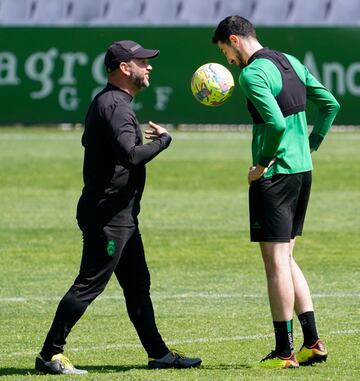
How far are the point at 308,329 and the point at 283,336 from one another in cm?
34

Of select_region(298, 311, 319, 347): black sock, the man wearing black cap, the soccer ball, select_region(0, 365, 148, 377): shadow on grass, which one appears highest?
the soccer ball

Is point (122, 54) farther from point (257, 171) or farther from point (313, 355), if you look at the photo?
point (313, 355)

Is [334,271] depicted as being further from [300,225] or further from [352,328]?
[300,225]

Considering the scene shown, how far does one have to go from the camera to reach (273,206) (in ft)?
28.3

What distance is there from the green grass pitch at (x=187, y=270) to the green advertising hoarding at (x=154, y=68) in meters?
4.48

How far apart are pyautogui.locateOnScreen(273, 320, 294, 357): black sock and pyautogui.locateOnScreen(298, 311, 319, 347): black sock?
0.90 ft

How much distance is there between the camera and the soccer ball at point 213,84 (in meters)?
9.27

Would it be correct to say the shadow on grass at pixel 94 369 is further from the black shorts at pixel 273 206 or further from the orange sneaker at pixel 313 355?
the black shorts at pixel 273 206

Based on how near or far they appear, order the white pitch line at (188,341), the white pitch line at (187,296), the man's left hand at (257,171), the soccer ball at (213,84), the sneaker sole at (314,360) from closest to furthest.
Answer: the man's left hand at (257,171) < the sneaker sole at (314,360) < the soccer ball at (213,84) < the white pitch line at (188,341) < the white pitch line at (187,296)

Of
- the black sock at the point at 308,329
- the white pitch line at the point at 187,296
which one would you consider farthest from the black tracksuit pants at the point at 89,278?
the white pitch line at the point at 187,296

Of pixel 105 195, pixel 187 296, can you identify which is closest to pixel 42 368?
pixel 105 195

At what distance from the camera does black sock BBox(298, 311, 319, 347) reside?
8969 mm

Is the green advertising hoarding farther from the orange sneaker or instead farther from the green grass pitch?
the orange sneaker

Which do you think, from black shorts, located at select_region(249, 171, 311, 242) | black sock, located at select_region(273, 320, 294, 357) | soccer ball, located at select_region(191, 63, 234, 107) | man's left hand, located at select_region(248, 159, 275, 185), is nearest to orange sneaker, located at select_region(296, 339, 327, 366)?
black sock, located at select_region(273, 320, 294, 357)
